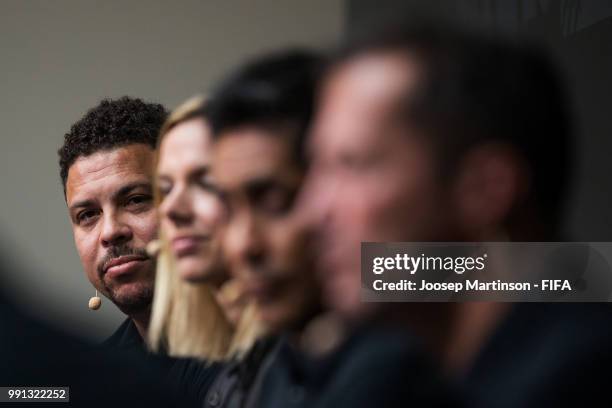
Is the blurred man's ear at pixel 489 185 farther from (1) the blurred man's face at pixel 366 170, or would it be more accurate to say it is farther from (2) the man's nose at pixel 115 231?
(2) the man's nose at pixel 115 231

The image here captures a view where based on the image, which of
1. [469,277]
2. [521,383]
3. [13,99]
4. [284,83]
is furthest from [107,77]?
[521,383]

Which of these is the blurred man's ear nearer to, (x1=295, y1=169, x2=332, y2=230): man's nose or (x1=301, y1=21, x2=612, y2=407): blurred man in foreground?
(x1=301, y1=21, x2=612, y2=407): blurred man in foreground

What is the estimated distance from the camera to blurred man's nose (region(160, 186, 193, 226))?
4.20 ft

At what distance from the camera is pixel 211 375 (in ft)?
4.28

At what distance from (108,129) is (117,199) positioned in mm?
109

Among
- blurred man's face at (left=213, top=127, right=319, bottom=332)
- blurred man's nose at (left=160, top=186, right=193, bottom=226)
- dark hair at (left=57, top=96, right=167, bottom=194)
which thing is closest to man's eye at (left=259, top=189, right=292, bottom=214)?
blurred man's face at (left=213, top=127, right=319, bottom=332)

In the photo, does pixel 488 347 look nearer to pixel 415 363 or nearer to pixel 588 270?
pixel 415 363

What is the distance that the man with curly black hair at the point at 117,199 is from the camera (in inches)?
53.2

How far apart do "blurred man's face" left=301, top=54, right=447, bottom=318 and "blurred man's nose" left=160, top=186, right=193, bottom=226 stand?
191 mm

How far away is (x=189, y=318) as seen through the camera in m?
1.31

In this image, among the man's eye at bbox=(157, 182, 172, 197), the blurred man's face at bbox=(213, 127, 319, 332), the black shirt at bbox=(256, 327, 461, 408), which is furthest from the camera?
the man's eye at bbox=(157, 182, 172, 197)

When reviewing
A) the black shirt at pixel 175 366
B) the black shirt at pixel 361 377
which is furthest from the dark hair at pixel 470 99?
the black shirt at pixel 175 366

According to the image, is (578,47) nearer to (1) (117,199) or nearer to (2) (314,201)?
(2) (314,201)

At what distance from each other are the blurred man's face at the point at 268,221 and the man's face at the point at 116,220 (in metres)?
0.18
